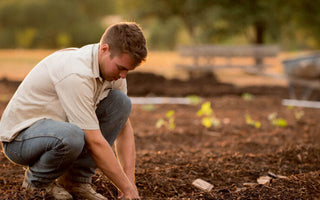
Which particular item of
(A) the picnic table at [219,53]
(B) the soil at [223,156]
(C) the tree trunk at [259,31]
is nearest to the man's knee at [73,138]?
(B) the soil at [223,156]

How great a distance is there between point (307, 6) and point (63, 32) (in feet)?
54.8

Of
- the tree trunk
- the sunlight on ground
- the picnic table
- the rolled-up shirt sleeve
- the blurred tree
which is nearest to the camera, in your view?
the rolled-up shirt sleeve

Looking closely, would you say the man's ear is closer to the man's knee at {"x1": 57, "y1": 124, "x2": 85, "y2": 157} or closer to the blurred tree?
the man's knee at {"x1": 57, "y1": 124, "x2": 85, "y2": 157}

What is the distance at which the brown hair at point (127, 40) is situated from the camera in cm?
219

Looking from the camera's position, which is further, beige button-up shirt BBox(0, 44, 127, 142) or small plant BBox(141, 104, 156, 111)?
small plant BBox(141, 104, 156, 111)

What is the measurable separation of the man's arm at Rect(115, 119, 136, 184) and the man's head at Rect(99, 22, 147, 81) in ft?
1.89

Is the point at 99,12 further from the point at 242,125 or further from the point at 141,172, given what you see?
the point at 141,172

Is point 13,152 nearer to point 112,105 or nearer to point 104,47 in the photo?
point 112,105

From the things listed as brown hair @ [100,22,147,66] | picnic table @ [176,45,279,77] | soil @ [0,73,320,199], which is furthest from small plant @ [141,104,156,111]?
picnic table @ [176,45,279,77]

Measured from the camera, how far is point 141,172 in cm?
306

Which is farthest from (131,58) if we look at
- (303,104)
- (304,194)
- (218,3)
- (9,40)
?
(9,40)

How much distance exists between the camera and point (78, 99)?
211cm

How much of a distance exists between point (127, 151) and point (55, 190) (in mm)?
535

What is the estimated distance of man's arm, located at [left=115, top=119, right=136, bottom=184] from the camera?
2562 millimetres
